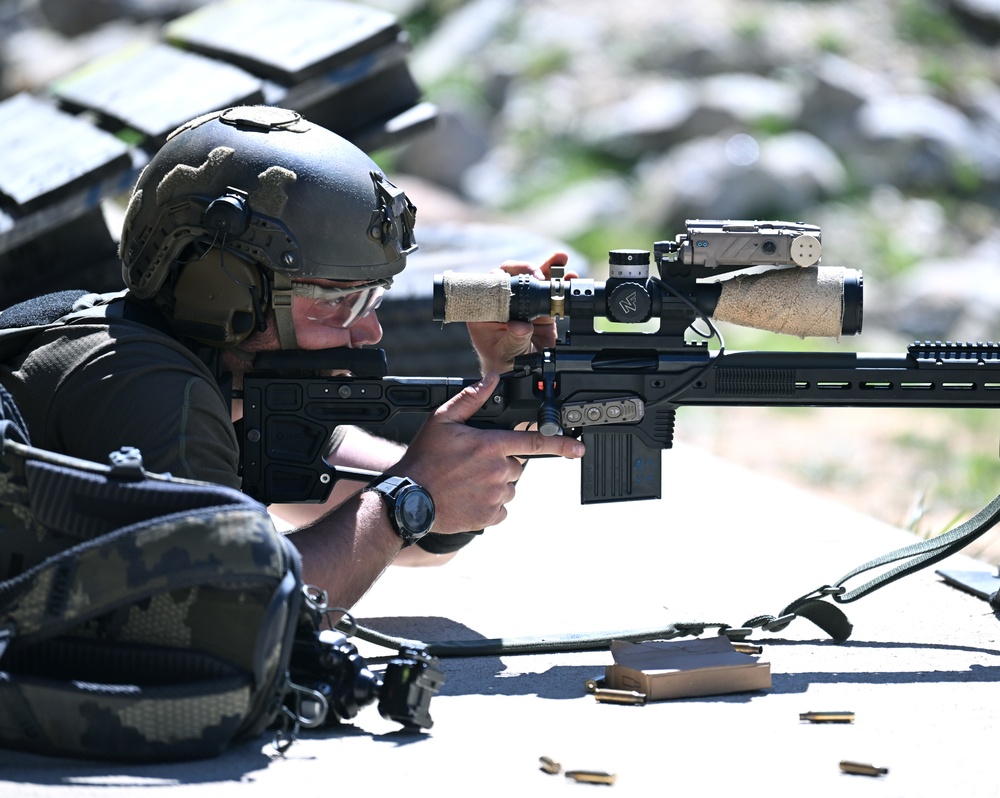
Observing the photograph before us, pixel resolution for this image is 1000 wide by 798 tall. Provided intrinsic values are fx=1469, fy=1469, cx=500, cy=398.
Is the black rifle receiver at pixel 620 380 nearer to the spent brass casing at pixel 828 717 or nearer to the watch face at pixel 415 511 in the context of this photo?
the watch face at pixel 415 511

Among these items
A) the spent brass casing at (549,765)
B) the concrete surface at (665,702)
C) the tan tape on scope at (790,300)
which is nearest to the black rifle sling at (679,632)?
the concrete surface at (665,702)

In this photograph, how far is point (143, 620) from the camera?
11.1 ft

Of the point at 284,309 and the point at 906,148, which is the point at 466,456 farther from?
the point at 906,148

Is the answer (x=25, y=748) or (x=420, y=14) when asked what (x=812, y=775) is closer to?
(x=25, y=748)

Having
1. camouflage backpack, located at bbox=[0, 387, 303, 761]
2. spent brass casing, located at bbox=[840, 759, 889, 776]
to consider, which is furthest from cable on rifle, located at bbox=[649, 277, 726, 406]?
camouflage backpack, located at bbox=[0, 387, 303, 761]

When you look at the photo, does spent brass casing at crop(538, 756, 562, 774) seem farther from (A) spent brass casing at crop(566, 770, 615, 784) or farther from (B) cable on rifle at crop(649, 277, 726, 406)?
(B) cable on rifle at crop(649, 277, 726, 406)

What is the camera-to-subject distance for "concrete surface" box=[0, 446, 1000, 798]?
331 centimetres

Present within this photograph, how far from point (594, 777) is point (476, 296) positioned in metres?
1.58

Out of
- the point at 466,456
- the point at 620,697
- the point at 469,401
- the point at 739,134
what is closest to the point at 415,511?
the point at 466,456

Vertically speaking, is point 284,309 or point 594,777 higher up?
point 284,309

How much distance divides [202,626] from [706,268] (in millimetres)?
1839

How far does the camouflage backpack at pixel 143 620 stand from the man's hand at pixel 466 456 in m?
0.92

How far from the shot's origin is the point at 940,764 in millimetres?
3486

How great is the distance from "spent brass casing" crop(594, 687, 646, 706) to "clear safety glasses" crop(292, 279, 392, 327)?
1.36 metres
